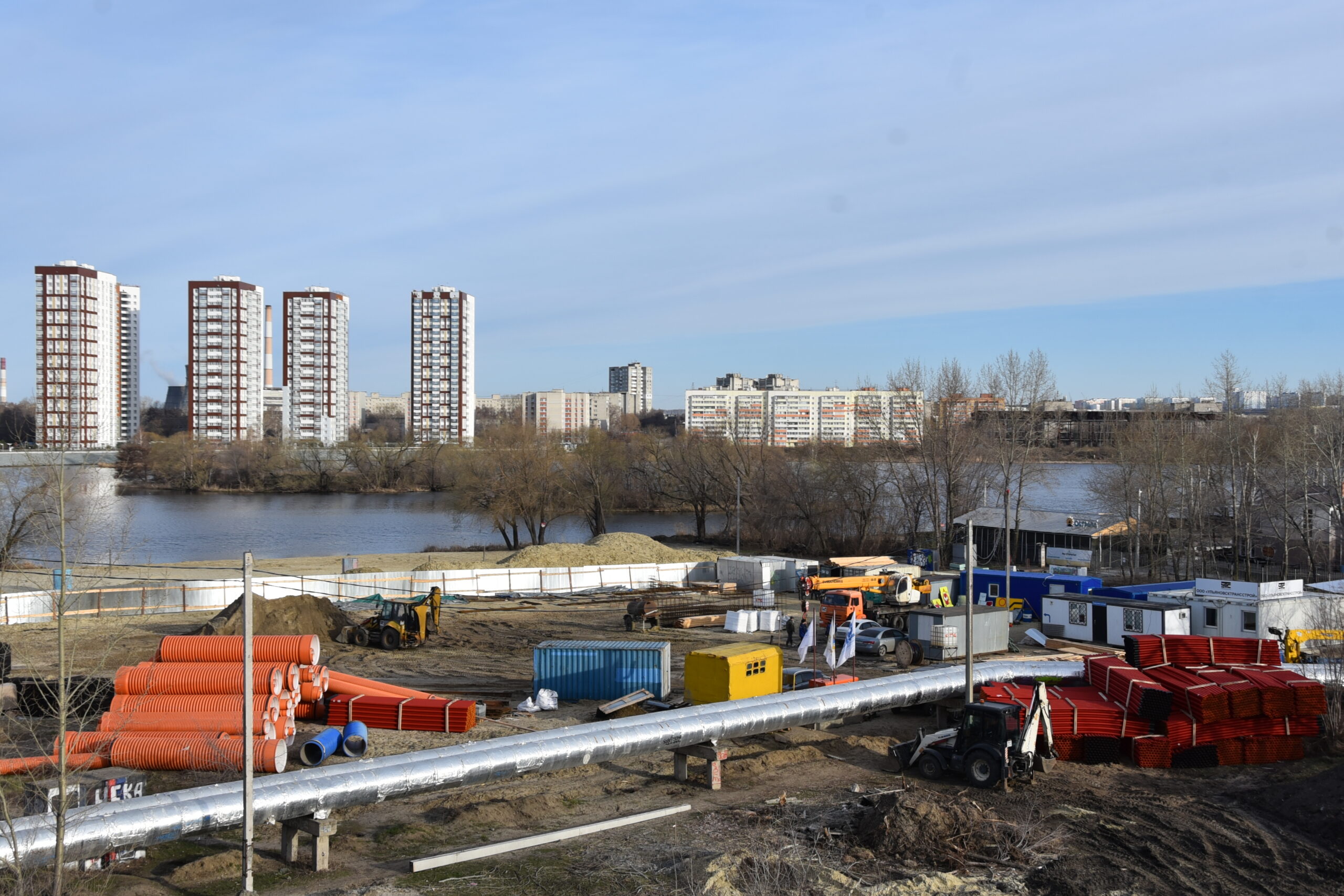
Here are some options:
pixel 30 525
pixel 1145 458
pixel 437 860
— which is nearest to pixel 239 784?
pixel 437 860

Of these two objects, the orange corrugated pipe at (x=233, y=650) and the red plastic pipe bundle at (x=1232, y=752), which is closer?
the red plastic pipe bundle at (x=1232, y=752)

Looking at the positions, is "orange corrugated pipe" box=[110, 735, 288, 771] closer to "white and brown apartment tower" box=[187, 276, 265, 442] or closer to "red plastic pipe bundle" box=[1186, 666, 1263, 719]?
"red plastic pipe bundle" box=[1186, 666, 1263, 719]

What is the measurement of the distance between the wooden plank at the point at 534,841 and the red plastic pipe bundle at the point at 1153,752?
847cm

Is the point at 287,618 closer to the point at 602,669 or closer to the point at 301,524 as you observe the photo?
the point at 602,669

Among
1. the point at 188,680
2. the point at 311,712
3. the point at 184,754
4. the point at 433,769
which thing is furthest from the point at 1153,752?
the point at 188,680

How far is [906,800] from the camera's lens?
13.5 m

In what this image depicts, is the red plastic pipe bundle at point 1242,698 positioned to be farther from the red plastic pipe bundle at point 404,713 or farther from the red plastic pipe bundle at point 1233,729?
the red plastic pipe bundle at point 404,713

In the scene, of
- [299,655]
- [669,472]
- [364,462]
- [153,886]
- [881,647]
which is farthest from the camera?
[364,462]

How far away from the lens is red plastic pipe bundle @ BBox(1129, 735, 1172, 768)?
17359 millimetres

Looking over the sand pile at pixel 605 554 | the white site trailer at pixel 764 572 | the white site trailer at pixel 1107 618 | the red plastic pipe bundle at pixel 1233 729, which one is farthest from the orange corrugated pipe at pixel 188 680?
the sand pile at pixel 605 554

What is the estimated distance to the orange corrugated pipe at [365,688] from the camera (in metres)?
20.6

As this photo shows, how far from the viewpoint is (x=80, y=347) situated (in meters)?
132

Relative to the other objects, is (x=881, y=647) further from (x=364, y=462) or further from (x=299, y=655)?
(x=364, y=462)

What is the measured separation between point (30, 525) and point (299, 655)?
33.4 m
